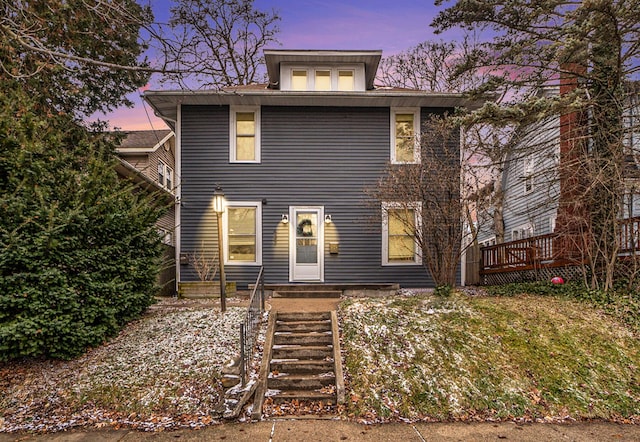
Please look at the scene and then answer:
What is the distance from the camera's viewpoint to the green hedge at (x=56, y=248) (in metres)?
5.03

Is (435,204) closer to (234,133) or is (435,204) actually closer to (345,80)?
(345,80)

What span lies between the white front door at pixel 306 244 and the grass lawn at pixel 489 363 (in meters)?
3.22

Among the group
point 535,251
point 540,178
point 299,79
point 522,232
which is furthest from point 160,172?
point 522,232

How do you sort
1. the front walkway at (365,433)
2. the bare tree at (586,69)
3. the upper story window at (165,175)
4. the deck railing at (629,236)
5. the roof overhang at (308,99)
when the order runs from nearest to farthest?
the front walkway at (365,433) < the bare tree at (586,69) < the deck railing at (629,236) < the roof overhang at (308,99) < the upper story window at (165,175)

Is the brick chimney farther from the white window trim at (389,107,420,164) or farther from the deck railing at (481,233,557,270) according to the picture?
the white window trim at (389,107,420,164)

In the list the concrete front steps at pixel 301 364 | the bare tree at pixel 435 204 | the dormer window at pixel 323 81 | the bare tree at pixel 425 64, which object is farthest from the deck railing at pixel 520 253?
the bare tree at pixel 425 64

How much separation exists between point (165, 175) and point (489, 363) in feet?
51.9

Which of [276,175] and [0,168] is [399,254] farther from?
[0,168]

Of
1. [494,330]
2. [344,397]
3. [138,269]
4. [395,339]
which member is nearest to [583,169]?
[494,330]

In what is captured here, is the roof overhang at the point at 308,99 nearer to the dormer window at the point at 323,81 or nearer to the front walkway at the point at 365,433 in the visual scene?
the dormer window at the point at 323,81

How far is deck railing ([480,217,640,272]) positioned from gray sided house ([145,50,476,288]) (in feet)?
8.42

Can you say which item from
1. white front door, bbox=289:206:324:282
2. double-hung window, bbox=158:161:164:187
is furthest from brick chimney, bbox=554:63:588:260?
double-hung window, bbox=158:161:164:187

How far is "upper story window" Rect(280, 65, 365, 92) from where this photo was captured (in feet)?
36.9

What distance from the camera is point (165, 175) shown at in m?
17.4
